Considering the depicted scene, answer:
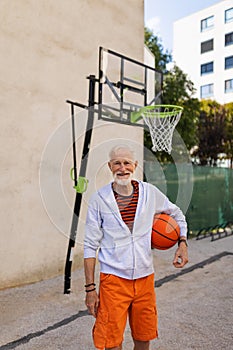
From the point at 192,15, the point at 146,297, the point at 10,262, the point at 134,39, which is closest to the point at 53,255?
the point at 10,262

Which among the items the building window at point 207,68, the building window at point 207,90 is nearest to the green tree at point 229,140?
the building window at point 207,90

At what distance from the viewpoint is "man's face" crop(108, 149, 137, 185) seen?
8.20 ft

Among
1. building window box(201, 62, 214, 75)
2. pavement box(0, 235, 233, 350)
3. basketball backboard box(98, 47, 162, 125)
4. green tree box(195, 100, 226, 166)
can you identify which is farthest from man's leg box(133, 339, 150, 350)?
building window box(201, 62, 214, 75)

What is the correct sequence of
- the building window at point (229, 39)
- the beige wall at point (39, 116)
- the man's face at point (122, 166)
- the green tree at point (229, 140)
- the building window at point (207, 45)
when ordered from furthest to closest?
the building window at point (207, 45) → the building window at point (229, 39) → the green tree at point (229, 140) → the beige wall at point (39, 116) → the man's face at point (122, 166)

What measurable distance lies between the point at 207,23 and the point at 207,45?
6.80 feet

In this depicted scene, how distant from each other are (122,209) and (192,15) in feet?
125

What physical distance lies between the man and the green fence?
4.90m

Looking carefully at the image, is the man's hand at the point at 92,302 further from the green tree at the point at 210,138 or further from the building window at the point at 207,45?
the building window at the point at 207,45

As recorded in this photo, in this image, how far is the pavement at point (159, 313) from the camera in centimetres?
333

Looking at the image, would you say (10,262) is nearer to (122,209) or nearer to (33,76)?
(33,76)

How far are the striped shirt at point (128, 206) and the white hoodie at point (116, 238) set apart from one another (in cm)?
3

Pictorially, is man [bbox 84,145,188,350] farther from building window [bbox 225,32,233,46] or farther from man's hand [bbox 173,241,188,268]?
building window [bbox 225,32,233,46]

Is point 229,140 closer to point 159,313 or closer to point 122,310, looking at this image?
point 159,313

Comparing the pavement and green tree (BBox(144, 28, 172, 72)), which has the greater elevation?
green tree (BBox(144, 28, 172, 72))
